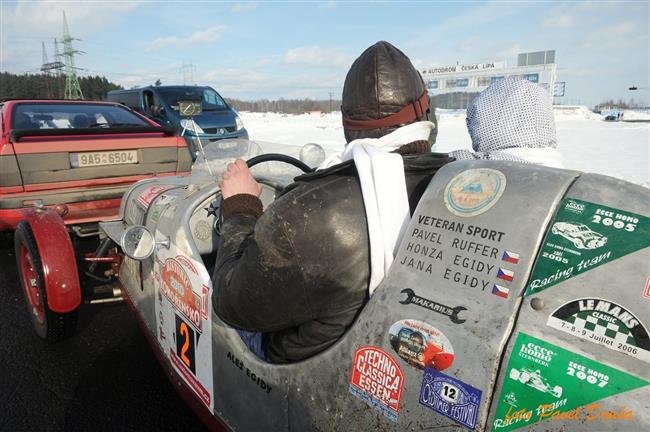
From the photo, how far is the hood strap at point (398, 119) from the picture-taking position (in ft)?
4.99

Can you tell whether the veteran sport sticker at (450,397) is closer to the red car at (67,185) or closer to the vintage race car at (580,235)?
the vintage race car at (580,235)

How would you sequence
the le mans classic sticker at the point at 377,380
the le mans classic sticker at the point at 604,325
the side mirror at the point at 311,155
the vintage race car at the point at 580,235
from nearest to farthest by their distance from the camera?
the le mans classic sticker at the point at 604,325 → the vintage race car at the point at 580,235 → the le mans classic sticker at the point at 377,380 → the side mirror at the point at 311,155

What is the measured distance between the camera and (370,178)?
1312 mm

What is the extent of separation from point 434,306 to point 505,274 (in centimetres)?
20

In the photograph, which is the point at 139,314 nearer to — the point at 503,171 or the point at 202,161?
the point at 202,161

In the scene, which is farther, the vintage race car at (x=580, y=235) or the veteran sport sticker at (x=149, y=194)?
the veteran sport sticker at (x=149, y=194)

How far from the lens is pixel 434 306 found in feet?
3.90

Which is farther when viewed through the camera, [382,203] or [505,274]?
[382,203]

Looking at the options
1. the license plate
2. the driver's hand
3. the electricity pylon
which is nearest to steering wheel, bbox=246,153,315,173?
the driver's hand

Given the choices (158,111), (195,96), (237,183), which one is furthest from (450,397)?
(158,111)

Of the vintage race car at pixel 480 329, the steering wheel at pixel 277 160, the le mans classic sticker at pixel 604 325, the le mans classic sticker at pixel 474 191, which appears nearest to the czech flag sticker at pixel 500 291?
the vintage race car at pixel 480 329

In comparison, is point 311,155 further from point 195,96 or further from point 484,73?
point 484,73

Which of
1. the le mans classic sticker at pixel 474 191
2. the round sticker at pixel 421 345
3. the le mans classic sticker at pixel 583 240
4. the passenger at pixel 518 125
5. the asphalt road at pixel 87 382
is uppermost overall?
the passenger at pixel 518 125

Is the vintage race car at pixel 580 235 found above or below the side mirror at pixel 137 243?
above
